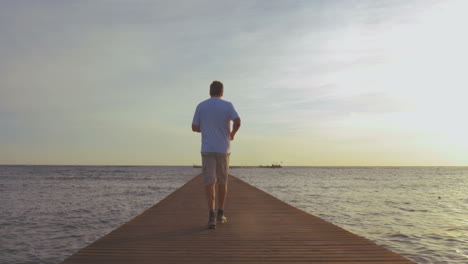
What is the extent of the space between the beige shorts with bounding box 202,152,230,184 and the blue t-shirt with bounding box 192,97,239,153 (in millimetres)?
77

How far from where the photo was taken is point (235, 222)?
6008 millimetres

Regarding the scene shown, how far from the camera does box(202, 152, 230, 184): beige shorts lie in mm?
5117

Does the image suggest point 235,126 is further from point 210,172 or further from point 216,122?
point 210,172

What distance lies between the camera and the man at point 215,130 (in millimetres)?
5090

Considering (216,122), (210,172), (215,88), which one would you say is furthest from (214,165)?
(215,88)

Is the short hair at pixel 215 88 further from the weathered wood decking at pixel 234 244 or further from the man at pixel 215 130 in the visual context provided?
the weathered wood decking at pixel 234 244

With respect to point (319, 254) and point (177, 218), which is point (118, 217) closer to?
point (177, 218)

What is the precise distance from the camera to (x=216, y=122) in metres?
5.09

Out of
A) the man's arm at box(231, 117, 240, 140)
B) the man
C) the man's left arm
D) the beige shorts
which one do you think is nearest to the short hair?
the man

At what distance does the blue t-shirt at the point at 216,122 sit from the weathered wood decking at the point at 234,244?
117cm

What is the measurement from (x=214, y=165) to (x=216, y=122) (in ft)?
1.96

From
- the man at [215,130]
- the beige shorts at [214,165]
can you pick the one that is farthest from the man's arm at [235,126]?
the beige shorts at [214,165]

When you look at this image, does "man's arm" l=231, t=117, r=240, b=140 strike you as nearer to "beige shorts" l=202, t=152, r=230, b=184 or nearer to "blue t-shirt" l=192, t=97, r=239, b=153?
"blue t-shirt" l=192, t=97, r=239, b=153

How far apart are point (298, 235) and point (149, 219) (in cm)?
279
